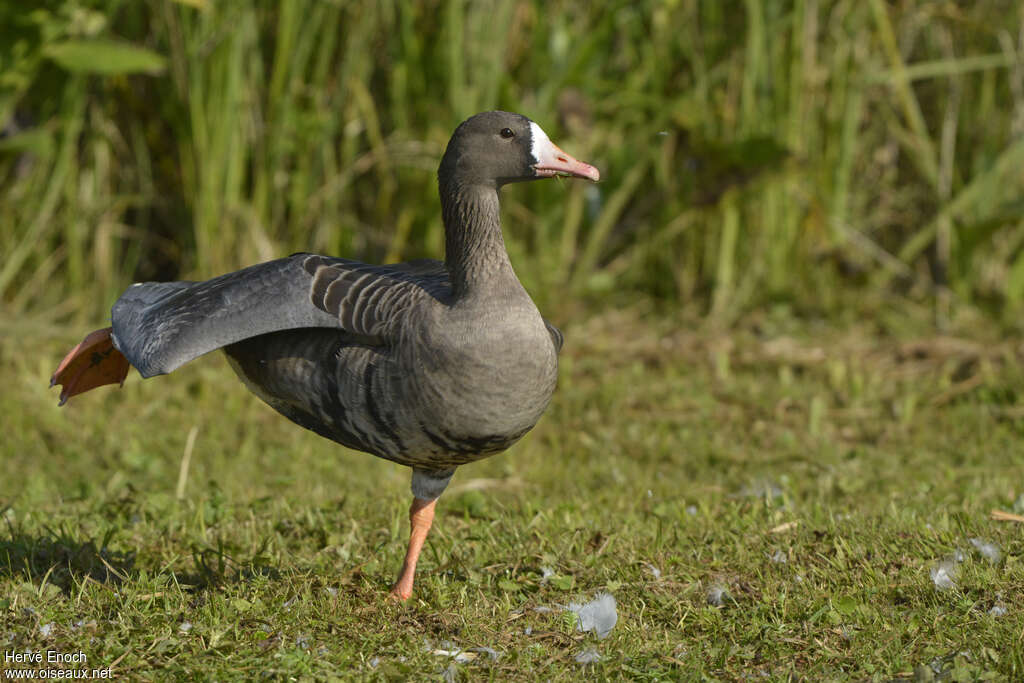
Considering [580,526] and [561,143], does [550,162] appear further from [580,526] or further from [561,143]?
[561,143]

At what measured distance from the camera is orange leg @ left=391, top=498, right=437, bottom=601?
3904 millimetres

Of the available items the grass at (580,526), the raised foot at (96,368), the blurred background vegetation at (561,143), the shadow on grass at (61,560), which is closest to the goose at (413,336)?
the raised foot at (96,368)

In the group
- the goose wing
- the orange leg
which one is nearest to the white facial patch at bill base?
the goose wing

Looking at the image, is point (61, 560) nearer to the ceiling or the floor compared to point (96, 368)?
nearer to the floor

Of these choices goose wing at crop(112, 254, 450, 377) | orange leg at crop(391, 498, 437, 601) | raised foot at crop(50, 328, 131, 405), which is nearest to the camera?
goose wing at crop(112, 254, 450, 377)

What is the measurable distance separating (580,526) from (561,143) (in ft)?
12.1

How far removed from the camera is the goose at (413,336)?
Result: 3.50 m

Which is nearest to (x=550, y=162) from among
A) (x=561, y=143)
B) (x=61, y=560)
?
(x=61, y=560)

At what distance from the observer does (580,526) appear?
173 inches

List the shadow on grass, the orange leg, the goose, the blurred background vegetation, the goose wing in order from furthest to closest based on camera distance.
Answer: the blurred background vegetation < the shadow on grass < the orange leg < the goose wing < the goose

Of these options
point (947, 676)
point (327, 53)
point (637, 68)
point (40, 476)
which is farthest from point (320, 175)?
point (947, 676)

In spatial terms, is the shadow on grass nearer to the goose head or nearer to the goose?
the goose

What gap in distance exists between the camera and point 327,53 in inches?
287

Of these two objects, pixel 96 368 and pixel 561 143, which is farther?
pixel 561 143
